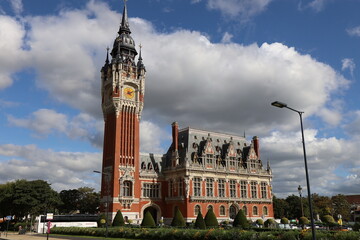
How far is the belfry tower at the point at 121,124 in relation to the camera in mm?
73562

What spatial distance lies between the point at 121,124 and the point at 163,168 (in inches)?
581

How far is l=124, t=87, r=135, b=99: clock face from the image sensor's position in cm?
8044

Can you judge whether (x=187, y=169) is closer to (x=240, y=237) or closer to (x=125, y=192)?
(x=125, y=192)

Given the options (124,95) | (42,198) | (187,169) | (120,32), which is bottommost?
(42,198)

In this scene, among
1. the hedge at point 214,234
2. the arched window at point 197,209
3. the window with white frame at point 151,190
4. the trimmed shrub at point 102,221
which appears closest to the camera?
the hedge at point 214,234

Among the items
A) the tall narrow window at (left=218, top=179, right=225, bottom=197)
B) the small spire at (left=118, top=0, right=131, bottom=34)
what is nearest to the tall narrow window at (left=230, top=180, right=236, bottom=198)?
the tall narrow window at (left=218, top=179, right=225, bottom=197)

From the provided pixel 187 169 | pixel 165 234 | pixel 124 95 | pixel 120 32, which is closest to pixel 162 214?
pixel 187 169

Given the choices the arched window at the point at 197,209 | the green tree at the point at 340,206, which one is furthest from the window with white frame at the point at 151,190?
the green tree at the point at 340,206

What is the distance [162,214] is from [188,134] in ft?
62.7

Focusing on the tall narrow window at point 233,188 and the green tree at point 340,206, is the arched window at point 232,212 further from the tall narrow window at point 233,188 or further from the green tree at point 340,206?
the green tree at point 340,206

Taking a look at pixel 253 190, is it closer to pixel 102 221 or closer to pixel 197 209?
pixel 197 209

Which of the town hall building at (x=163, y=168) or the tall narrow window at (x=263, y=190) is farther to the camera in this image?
the tall narrow window at (x=263, y=190)

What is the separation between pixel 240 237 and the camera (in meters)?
34.2

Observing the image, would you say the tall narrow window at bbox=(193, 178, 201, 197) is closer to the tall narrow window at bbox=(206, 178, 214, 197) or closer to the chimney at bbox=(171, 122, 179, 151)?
the tall narrow window at bbox=(206, 178, 214, 197)
